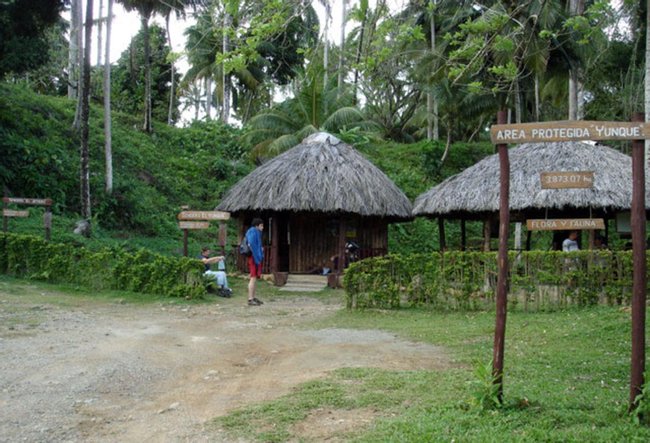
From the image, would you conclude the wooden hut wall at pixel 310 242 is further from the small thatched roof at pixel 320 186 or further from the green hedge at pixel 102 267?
the green hedge at pixel 102 267

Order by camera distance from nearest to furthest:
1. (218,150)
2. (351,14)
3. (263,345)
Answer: (351,14)
(263,345)
(218,150)

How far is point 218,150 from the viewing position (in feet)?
95.9

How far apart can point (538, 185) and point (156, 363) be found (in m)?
11.8

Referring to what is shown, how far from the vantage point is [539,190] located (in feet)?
51.9

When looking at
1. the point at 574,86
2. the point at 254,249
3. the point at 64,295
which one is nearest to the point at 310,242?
the point at 254,249

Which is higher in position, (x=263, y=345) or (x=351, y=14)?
(x=351, y=14)

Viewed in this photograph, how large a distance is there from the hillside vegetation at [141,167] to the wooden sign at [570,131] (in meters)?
14.9

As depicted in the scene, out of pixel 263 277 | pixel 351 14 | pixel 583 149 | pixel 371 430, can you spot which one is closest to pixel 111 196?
pixel 263 277

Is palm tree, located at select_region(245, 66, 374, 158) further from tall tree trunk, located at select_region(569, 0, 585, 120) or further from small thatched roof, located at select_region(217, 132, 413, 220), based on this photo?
tall tree trunk, located at select_region(569, 0, 585, 120)

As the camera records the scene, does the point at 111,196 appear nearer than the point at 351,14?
No

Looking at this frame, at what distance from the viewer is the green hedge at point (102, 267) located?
41.2 ft

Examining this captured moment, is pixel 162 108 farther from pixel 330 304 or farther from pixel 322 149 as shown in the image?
pixel 330 304

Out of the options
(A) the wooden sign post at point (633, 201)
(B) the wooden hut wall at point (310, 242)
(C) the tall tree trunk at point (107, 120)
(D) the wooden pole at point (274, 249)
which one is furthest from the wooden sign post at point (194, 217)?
(A) the wooden sign post at point (633, 201)

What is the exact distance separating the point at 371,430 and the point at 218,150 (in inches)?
1009
